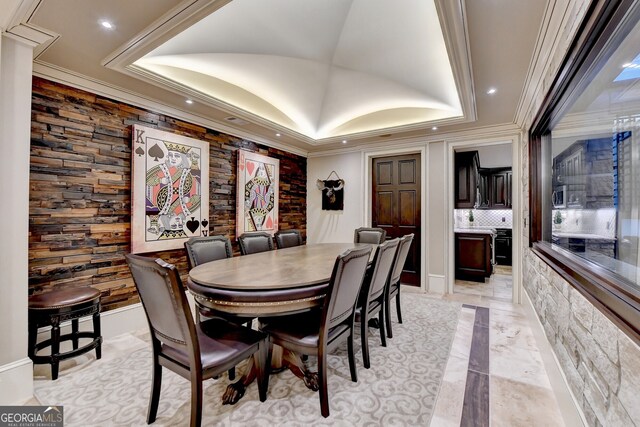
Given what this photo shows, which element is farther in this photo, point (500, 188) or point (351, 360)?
point (500, 188)

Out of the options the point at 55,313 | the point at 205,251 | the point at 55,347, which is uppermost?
the point at 205,251

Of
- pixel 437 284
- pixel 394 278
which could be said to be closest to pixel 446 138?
pixel 437 284

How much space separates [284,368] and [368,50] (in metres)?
3.00

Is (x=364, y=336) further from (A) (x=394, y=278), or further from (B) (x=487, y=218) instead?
(B) (x=487, y=218)

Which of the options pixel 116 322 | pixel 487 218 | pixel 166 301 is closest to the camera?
pixel 166 301

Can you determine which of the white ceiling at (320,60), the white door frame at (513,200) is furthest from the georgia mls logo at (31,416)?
the white door frame at (513,200)

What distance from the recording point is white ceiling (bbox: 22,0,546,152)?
5.76 feet

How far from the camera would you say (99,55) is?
2146 mm

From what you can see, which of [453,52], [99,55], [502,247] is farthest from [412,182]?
[99,55]

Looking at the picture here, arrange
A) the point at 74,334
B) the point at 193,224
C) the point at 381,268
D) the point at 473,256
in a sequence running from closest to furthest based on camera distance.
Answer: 1. the point at 381,268
2. the point at 74,334
3. the point at 193,224
4. the point at 473,256

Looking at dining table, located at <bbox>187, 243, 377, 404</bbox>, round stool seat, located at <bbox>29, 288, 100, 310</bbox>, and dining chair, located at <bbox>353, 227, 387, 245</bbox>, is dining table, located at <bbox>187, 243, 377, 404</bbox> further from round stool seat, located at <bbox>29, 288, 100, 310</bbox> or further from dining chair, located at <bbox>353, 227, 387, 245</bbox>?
dining chair, located at <bbox>353, 227, 387, 245</bbox>

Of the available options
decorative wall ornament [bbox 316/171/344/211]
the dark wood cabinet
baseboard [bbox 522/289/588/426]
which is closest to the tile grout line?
baseboard [bbox 522/289/588/426]

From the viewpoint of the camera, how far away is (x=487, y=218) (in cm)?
654

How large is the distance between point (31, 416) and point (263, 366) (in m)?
1.41
